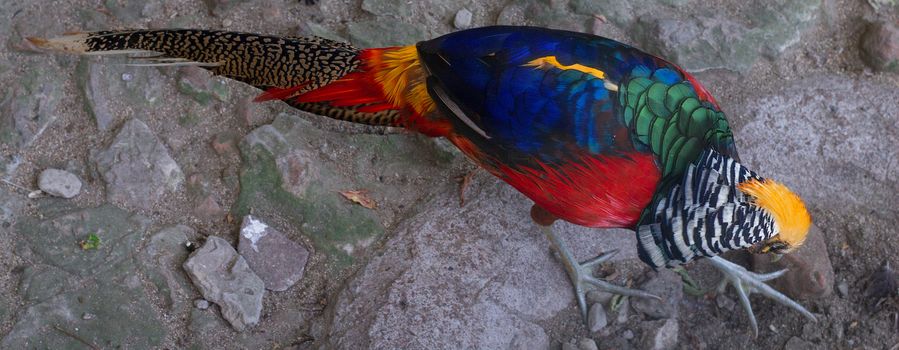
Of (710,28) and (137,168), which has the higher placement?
(710,28)

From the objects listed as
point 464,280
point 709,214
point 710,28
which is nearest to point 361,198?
point 464,280

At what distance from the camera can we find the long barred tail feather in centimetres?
284

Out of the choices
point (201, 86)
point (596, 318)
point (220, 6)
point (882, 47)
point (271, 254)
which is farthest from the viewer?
point (882, 47)

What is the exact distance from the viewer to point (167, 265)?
9.41 ft

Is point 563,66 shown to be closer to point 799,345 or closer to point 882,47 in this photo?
point 799,345

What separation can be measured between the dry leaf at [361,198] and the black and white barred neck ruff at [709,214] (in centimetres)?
102

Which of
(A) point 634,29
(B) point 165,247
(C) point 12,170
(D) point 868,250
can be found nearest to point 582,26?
(A) point 634,29

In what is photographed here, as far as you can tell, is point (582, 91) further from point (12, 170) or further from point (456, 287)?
point (12, 170)

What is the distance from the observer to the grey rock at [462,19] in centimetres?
347

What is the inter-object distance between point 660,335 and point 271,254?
4.60ft

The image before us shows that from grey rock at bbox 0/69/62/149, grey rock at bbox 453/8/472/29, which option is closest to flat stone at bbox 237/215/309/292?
grey rock at bbox 0/69/62/149

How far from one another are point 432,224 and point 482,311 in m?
0.37

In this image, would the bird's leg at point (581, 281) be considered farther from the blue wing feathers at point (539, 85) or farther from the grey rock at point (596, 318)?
the blue wing feathers at point (539, 85)

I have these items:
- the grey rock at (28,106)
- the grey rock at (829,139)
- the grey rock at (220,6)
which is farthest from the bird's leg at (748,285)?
the grey rock at (28,106)
